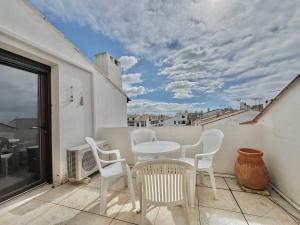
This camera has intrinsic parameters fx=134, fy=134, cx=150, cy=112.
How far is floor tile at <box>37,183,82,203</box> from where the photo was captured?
199 cm

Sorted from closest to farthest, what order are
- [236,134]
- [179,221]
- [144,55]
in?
[179,221], [236,134], [144,55]

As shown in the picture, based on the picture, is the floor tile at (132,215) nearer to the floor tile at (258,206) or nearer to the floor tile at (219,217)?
the floor tile at (219,217)

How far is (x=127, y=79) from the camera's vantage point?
651 cm

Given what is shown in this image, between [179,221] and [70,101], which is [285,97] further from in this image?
[70,101]

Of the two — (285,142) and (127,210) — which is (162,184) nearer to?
(127,210)

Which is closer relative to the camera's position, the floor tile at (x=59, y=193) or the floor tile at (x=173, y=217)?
the floor tile at (x=173, y=217)

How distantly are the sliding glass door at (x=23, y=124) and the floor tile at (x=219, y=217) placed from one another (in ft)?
8.86

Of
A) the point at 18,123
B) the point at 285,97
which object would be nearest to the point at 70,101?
the point at 18,123

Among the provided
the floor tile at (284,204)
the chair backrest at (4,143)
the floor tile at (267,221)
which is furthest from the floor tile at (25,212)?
the floor tile at (284,204)

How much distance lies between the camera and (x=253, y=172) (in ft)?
6.63

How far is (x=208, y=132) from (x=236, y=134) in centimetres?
65

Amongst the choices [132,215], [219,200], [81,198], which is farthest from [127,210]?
[219,200]

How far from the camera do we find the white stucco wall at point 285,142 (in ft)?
5.29

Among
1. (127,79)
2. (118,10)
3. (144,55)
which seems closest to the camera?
(118,10)
